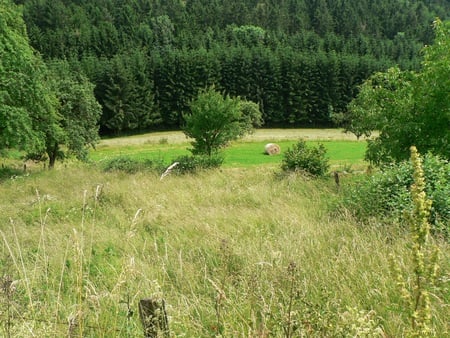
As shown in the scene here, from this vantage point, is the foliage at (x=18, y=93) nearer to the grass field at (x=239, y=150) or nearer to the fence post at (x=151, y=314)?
the fence post at (x=151, y=314)

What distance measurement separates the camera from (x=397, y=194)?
7.05 meters

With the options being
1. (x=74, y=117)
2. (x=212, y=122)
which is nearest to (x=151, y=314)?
(x=74, y=117)

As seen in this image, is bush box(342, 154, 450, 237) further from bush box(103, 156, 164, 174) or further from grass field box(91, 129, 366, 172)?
grass field box(91, 129, 366, 172)

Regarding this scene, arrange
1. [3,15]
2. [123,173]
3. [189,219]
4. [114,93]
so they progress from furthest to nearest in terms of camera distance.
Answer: [114,93]
[3,15]
[123,173]
[189,219]

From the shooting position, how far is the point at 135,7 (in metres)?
145

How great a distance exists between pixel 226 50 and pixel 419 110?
3505 inches

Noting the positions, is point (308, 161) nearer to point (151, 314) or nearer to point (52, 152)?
point (151, 314)

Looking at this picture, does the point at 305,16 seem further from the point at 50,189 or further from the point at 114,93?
the point at 50,189

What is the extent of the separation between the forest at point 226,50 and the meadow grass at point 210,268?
5195cm

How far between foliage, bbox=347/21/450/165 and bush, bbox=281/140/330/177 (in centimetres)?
259

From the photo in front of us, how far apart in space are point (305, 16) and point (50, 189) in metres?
150

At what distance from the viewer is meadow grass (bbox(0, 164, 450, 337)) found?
9.02ft

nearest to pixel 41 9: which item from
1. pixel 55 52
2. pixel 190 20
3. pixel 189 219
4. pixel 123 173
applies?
pixel 55 52

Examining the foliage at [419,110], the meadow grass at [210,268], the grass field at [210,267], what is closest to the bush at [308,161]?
the foliage at [419,110]
